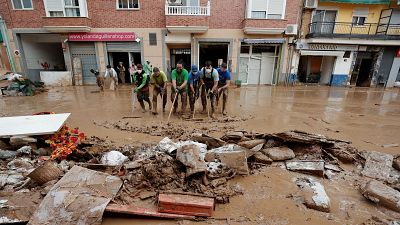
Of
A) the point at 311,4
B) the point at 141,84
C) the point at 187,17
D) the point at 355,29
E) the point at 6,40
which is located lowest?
the point at 141,84

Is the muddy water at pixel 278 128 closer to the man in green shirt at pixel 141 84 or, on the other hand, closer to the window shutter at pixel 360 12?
the man in green shirt at pixel 141 84

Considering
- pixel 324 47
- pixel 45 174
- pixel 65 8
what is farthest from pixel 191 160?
pixel 324 47

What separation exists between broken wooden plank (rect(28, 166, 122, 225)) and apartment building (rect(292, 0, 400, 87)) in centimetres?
1494

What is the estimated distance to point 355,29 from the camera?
15.1 meters

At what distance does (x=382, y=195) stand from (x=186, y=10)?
1311 centimetres

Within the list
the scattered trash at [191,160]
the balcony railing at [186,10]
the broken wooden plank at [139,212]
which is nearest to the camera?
the broken wooden plank at [139,212]

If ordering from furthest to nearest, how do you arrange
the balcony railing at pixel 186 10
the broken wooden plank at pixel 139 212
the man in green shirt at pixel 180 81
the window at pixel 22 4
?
the window at pixel 22 4 → the balcony railing at pixel 186 10 → the man in green shirt at pixel 180 81 → the broken wooden plank at pixel 139 212

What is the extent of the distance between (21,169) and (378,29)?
67.7 ft

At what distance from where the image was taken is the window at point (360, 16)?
48.7 feet

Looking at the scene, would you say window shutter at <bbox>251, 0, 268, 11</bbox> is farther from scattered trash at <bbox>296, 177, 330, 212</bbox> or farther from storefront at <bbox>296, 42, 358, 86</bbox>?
scattered trash at <bbox>296, 177, 330, 212</bbox>

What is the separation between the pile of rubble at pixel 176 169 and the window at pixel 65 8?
39.3 feet

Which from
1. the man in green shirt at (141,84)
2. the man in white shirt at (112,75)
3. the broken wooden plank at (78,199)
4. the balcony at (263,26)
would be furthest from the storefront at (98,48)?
the broken wooden plank at (78,199)

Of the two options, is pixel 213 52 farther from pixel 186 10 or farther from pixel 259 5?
pixel 259 5

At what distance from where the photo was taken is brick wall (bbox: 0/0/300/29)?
13.3m
